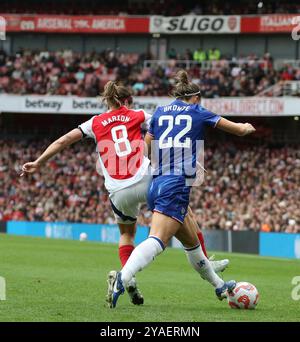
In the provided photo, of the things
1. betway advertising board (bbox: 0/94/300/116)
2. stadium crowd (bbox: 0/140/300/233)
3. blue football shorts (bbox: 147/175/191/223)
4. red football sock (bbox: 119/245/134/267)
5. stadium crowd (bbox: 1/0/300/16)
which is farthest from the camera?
stadium crowd (bbox: 1/0/300/16)

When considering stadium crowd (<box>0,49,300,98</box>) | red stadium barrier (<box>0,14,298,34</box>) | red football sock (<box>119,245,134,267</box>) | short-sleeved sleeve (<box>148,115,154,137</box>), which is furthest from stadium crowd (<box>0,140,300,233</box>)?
short-sleeved sleeve (<box>148,115,154,137</box>)

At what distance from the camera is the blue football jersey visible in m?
9.31

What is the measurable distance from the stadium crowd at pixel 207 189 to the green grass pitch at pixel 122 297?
1100 centimetres

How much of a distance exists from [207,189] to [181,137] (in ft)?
81.5

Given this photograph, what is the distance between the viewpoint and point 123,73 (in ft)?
131

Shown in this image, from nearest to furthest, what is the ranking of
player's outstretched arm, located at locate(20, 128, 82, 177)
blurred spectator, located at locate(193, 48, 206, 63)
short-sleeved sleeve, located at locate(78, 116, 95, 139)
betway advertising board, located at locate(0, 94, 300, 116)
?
player's outstretched arm, located at locate(20, 128, 82, 177)
short-sleeved sleeve, located at locate(78, 116, 95, 139)
betway advertising board, located at locate(0, 94, 300, 116)
blurred spectator, located at locate(193, 48, 206, 63)

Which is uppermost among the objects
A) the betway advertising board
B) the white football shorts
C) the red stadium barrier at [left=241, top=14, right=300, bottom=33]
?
the red stadium barrier at [left=241, top=14, right=300, bottom=33]

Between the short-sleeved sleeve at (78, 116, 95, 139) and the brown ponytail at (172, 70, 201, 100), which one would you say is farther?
the short-sleeved sleeve at (78, 116, 95, 139)

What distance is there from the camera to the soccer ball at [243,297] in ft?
31.7

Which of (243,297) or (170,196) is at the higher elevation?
(170,196)

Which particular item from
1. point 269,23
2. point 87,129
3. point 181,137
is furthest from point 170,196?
point 269,23

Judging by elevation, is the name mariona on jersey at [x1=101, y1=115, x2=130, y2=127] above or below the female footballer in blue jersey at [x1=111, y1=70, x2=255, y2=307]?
above

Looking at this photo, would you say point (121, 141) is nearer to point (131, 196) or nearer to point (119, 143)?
point (119, 143)

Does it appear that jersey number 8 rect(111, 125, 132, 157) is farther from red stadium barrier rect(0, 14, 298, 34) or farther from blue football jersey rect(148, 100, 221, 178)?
red stadium barrier rect(0, 14, 298, 34)
